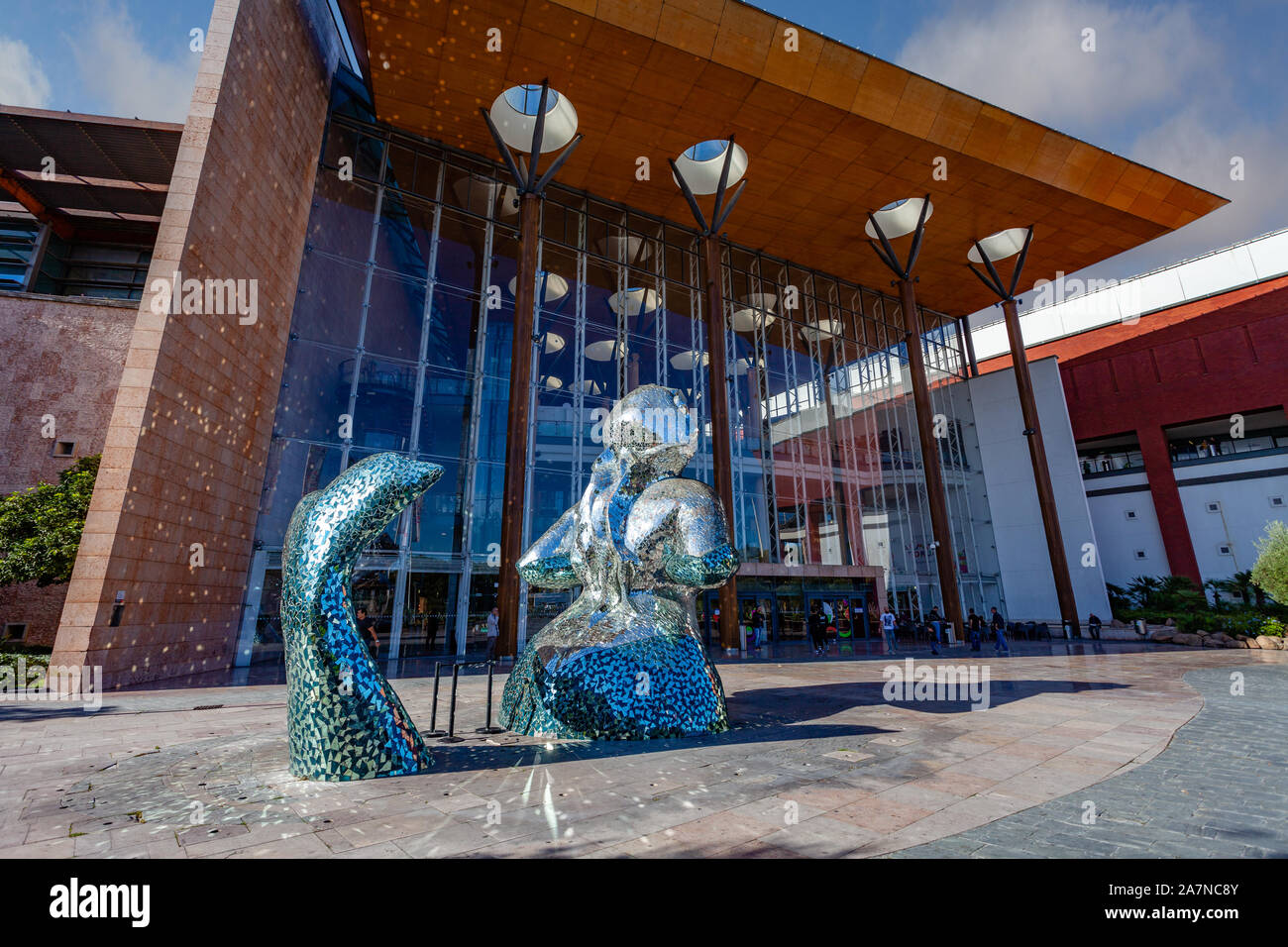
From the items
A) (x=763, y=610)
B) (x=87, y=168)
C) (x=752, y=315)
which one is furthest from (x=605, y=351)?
(x=87, y=168)

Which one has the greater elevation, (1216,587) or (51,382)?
(51,382)

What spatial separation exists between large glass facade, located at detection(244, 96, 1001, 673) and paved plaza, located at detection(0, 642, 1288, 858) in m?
8.70

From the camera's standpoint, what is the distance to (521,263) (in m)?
15.2

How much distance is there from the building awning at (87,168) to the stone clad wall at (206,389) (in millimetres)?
4302

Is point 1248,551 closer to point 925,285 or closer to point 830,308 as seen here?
point 925,285

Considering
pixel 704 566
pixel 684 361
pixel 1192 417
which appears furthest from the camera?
pixel 1192 417

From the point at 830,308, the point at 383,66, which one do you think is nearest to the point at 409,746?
the point at 383,66

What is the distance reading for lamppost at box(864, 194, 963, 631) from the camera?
20031mm

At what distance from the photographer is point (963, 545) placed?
85.5ft

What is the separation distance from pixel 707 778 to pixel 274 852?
248cm

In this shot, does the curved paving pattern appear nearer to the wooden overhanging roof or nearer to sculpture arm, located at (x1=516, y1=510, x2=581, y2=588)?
sculpture arm, located at (x1=516, y1=510, x2=581, y2=588)

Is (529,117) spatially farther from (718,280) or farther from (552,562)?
(552,562)

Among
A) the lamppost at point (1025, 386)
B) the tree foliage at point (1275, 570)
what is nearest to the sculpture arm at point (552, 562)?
the tree foliage at point (1275, 570)

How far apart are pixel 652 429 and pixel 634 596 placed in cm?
166
